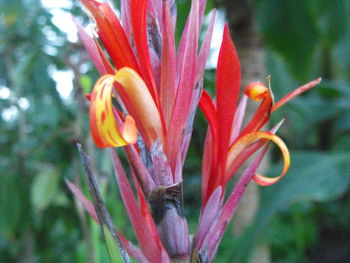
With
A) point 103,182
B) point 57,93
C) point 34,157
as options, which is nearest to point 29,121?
point 34,157

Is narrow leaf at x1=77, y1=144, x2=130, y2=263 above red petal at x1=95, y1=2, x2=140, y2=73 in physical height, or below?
below

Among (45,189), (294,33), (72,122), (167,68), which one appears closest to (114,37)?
(167,68)

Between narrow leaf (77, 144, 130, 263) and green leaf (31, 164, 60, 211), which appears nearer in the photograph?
narrow leaf (77, 144, 130, 263)

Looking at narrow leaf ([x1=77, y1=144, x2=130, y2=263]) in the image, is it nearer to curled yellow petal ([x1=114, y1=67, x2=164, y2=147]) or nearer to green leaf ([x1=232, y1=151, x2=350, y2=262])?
curled yellow petal ([x1=114, y1=67, x2=164, y2=147])

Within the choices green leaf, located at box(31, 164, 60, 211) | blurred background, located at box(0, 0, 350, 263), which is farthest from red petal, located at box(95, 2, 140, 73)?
green leaf, located at box(31, 164, 60, 211)

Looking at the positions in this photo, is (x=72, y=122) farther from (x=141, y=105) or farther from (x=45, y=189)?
(x=141, y=105)

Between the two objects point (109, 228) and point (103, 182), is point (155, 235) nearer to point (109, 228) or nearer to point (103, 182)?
point (109, 228)

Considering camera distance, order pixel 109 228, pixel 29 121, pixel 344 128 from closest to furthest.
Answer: pixel 109 228 < pixel 29 121 < pixel 344 128
